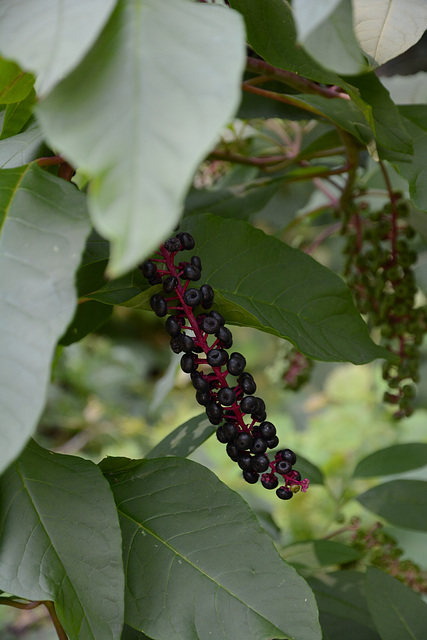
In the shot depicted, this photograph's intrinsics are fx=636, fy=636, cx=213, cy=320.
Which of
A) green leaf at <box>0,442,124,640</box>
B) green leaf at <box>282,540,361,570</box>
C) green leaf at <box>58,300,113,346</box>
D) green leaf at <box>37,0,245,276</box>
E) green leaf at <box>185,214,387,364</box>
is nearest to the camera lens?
green leaf at <box>37,0,245,276</box>

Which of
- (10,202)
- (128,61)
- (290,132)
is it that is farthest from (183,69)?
(290,132)

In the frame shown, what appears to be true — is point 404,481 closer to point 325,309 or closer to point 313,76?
point 325,309

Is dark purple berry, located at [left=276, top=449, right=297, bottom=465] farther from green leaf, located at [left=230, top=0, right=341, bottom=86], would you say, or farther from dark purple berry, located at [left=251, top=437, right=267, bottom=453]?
green leaf, located at [left=230, top=0, right=341, bottom=86]

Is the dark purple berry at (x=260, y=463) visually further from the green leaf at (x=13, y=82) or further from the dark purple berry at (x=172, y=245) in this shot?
the green leaf at (x=13, y=82)

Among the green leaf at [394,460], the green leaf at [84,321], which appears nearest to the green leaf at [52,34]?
the green leaf at [84,321]

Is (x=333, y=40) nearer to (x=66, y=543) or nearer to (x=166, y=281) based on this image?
(x=166, y=281)

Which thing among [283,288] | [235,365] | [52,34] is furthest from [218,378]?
[52,34]

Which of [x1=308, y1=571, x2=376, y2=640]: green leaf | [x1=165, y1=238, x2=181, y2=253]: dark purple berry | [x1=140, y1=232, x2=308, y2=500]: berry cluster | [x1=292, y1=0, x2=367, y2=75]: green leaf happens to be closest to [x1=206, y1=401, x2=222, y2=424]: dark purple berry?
[x1=140, y1=232, x2=308, y2=500]: berry cluster
